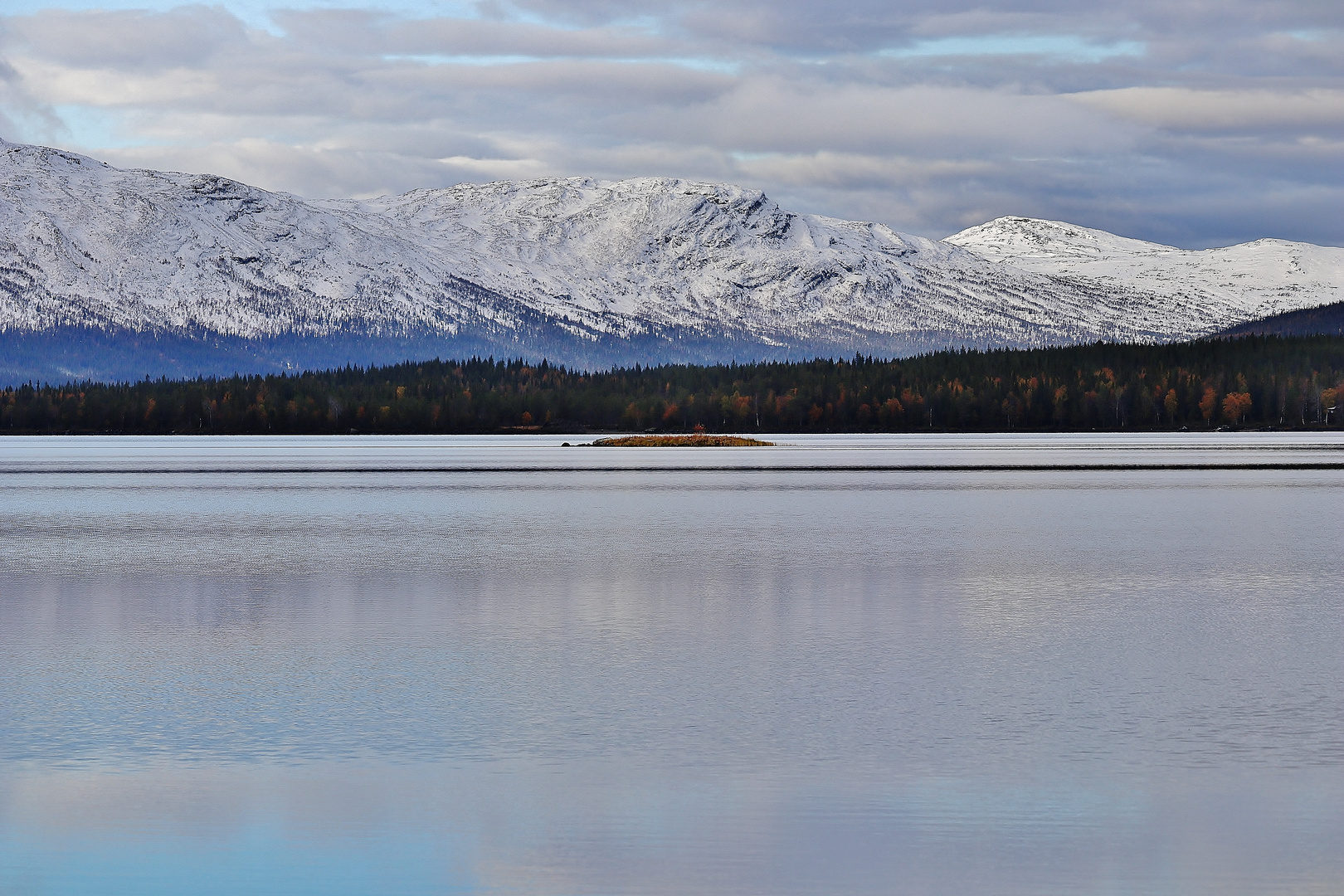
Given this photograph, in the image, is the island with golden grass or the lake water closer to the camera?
the lake water

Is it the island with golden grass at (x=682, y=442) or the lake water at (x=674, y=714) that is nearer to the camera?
the lake water at (x=674, y=714)

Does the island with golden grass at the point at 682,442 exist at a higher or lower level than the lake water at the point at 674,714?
higher

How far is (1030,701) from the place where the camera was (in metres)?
17.4

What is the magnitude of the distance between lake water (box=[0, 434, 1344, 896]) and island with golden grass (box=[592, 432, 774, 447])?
118 m

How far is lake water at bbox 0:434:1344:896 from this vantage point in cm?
1169

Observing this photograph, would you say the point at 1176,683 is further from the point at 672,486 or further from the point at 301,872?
the point at 672,486

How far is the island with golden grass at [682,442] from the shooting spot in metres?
158

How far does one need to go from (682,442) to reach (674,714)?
498ft

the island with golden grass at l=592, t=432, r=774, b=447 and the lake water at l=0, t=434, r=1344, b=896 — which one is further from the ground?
the island with golden grass at l=592, t=432, r=774, b=447

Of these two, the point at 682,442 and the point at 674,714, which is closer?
the point at 674,714

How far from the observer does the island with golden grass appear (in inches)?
6240

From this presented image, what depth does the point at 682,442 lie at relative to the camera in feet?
553

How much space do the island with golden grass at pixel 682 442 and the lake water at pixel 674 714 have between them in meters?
118

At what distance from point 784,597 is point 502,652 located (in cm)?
761
